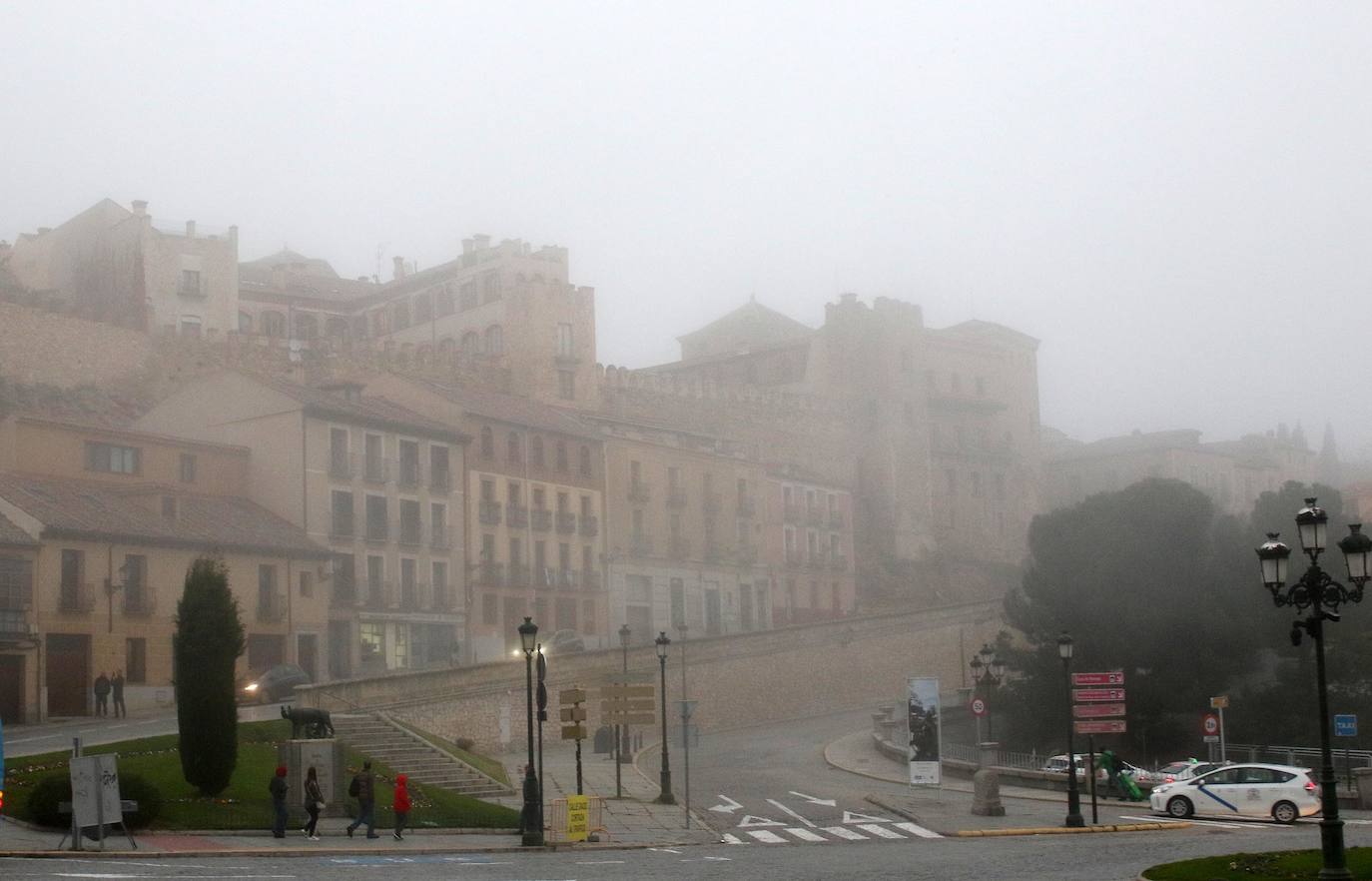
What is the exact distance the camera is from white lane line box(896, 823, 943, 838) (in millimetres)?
32438

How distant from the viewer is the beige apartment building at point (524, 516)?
6919 cm

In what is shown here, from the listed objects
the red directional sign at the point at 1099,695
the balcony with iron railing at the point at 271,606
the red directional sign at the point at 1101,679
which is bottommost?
the red directional sign at the point at 1099,695

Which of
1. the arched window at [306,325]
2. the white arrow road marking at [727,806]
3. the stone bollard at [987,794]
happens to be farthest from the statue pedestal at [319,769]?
the arched window at [306,325]

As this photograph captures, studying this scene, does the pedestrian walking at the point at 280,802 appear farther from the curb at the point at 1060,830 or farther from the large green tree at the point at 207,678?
the curb at the point at 1060,830

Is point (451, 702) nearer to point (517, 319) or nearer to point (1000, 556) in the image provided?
point (517, 319)

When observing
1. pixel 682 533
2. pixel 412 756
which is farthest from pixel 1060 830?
pixel 682 533

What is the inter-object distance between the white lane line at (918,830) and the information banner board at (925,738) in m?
4.79

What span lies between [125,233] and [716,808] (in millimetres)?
55491

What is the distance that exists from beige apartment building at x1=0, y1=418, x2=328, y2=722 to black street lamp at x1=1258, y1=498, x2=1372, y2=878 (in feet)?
120

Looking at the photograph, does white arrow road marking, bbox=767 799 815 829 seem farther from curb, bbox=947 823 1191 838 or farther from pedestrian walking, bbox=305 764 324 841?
pedestrian walking, bbox=305 764 324 841

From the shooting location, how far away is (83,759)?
84.5 feet

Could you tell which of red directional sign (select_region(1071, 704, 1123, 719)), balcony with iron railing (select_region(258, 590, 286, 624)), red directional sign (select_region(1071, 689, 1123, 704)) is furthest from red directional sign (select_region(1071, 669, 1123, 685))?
balcony with iron railing (select_region(258, 590, 286, 624))

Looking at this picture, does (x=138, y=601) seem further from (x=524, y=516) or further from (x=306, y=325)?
(x=306, y=325)

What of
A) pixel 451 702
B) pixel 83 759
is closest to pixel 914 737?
pixel 451 702
